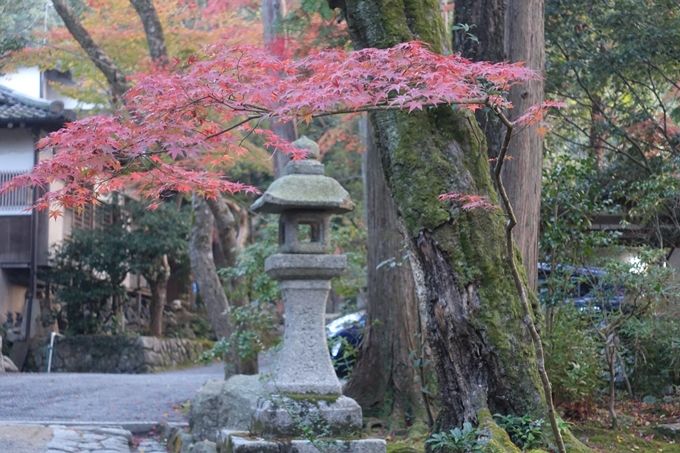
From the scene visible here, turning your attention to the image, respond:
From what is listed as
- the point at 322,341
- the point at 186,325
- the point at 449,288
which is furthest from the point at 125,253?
the point at 449,288

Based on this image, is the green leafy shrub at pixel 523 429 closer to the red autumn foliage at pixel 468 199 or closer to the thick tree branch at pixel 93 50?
the red autumn foliage at pixel 468 199

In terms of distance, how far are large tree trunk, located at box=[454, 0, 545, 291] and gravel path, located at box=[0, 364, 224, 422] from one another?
706 centimetres

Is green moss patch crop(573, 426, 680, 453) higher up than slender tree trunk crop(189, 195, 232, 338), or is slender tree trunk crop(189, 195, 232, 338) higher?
slender tree trunk crop(189, 195, 232, 338)

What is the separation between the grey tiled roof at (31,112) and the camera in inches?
697

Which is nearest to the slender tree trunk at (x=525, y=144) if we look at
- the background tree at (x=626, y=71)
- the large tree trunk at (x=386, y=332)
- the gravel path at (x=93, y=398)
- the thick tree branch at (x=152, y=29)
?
the large tree trunk at (x=386, y=332)

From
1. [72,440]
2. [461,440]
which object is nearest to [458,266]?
[461,440]

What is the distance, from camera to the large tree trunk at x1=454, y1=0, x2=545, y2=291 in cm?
672

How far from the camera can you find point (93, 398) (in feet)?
43.3

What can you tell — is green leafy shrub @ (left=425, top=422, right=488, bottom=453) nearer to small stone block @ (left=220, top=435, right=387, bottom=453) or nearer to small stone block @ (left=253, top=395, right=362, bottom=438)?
small stone block @ (left=220, top=435, right=387, bottom=453)

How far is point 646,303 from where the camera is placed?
776 centimetres

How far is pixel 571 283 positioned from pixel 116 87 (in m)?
8.26

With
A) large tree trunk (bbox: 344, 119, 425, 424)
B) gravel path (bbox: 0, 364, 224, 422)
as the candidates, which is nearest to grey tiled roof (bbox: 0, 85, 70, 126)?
gravel path (bbox: 0, 364, 224, 422)

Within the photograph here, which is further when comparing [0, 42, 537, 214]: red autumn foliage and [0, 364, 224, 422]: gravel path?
[0, 364, 224, 422]: gravel path

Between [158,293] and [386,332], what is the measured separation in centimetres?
1375
